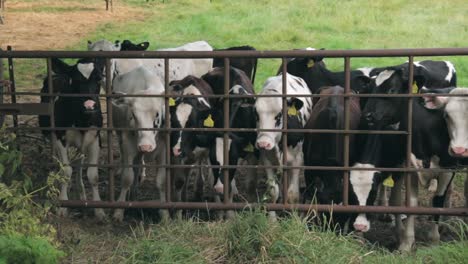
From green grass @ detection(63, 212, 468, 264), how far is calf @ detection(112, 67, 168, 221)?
162 centimetres

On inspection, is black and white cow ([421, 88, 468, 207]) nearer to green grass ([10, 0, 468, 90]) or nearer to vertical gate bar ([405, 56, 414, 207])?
vertical gate bar ([405, 56, 414, 207])

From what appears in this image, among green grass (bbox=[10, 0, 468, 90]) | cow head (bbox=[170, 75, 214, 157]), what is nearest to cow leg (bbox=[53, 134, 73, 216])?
cow head (bbox=[170, 75, 214, 157])

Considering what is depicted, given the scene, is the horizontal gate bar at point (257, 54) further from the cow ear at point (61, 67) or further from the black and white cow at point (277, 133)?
the cow ear at point (61, 67)

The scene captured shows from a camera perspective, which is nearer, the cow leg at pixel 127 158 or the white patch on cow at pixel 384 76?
the white patch on cow at pixel 384 76

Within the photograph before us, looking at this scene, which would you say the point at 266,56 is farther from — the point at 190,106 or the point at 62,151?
the point at 62,151

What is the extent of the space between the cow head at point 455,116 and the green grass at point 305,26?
8.78m

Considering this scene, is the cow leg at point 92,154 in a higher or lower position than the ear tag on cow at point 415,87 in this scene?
lower

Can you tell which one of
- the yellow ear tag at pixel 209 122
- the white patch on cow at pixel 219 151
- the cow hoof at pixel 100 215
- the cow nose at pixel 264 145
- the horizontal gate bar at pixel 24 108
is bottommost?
the cow hoof at pixel 100 215

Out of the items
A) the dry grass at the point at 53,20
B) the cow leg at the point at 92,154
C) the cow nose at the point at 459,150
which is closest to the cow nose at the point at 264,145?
the cow nose at the point at 459,150

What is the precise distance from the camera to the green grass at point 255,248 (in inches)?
238

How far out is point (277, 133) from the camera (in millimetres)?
8328

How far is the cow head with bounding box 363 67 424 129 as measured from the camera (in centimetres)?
770

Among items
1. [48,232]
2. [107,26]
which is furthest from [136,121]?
[107,26]

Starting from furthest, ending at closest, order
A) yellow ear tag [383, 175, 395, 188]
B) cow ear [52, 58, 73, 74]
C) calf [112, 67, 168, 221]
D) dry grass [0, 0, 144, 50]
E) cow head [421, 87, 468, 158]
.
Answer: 1. dry grass [0, 0, 144, 50]
2. cow ear [52, 58, 73, 74]
3. calf [112, 67, 168, 221]
4. yellow ear tag [383, 175, 395, 188]
5. cow head [421, 87, 468, 158]
